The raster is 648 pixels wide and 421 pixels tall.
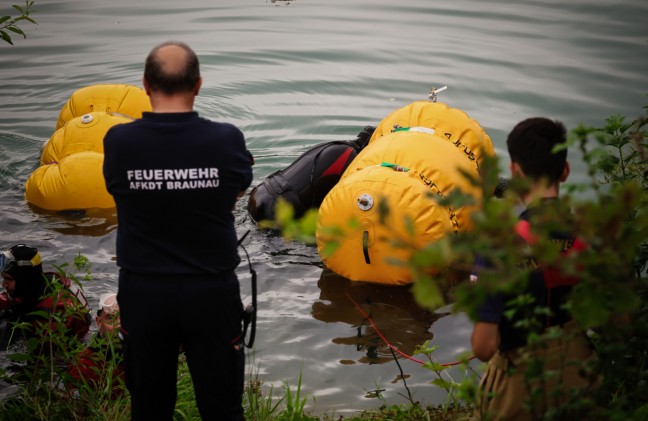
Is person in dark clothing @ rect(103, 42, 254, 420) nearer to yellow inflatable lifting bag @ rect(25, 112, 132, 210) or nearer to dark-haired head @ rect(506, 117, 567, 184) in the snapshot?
dark-haired head @ rect(506, 117, 567, 184)

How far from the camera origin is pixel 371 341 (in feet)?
18.4

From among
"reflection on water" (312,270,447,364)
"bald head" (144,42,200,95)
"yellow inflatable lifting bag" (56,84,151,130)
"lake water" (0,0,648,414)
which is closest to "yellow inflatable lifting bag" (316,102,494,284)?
"reflection on water" (312,270,447,364)

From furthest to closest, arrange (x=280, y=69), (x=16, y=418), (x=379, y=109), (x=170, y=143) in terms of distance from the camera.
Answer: (x=280, y=69) < (x=379, y=109) < (x=16, y=418) < (x=170, y=143)

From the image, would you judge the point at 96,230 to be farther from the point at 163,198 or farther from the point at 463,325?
the point at 163,198

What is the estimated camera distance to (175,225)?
121 inches

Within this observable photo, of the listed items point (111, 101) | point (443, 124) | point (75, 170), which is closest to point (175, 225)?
point (443, 124)

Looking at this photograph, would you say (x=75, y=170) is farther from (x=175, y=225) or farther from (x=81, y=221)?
(x=175, y=225)

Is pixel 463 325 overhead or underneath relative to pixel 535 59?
underneath

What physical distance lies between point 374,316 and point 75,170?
3279 millimetres

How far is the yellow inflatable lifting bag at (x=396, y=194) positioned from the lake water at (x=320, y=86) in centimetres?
40

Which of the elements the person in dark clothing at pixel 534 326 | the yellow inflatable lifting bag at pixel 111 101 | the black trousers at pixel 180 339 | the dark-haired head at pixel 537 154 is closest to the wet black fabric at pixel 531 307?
the person in dark clothing at pixel 534 326

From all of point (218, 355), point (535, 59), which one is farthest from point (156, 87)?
point (535, 59)

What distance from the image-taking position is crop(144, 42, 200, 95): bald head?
305cm

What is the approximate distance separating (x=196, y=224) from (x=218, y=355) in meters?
0.56
